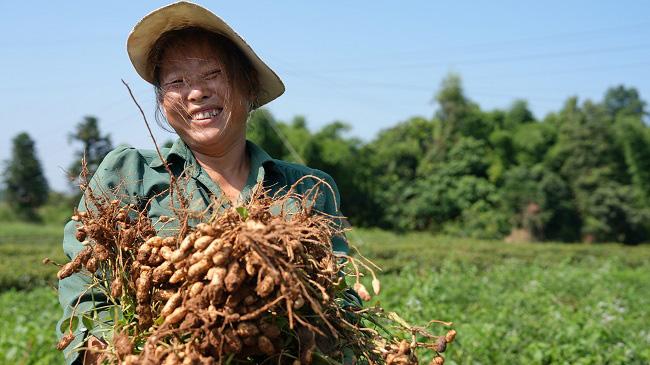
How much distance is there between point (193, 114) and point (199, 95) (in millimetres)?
68

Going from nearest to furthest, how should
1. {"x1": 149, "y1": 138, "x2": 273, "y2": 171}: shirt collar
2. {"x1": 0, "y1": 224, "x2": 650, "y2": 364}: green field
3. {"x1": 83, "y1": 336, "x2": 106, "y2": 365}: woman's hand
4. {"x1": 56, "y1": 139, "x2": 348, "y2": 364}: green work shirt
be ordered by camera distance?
{"x1": 83, "y1": 336, "x2": 106, "y2": 365}: woman's hand < {"x1": 56, "y1": 139, "x2": 348, "y2": 364}: green work shirt < {"x1": 149, "y1": 138, "x2": 273, "y2": 171}: shirt collar < {"x1": 0, "y1": 224, "x2": 650, "y2": 364}: green field

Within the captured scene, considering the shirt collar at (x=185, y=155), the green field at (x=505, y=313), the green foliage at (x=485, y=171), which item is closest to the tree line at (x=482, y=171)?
the green foliage at (x=485, y=171)

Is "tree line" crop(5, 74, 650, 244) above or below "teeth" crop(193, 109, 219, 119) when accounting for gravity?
below

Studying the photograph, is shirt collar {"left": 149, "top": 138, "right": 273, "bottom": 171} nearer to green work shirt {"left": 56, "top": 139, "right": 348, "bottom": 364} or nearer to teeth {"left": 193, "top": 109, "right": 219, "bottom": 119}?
green work shirt {"left": 56, "top": 139, "right": 348, "bottom": 364}

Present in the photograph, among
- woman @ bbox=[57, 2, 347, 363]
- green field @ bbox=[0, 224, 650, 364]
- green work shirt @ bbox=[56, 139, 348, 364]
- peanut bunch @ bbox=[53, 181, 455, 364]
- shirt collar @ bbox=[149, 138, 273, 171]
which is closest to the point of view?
peanut bunch @ bbox=[53, 181, 455, 364]

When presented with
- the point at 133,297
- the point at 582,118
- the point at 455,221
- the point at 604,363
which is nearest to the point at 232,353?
the point at 133,297

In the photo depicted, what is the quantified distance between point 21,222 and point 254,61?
44452mm

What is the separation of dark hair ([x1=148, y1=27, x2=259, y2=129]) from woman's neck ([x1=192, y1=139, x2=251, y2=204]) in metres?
0.18

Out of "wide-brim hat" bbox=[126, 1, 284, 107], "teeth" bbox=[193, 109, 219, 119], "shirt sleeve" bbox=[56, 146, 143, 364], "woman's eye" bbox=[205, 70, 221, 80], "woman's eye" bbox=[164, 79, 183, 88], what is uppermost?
"wide-brim hat" bbox=[126, 1, 284, 107]

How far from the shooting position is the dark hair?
87.3 inches

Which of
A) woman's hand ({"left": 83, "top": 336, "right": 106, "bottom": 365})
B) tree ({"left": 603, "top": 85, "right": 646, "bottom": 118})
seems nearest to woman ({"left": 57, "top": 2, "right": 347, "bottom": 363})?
woman's hand ({"left": 83, "top": 336, "right": 106, "bottom": 365})

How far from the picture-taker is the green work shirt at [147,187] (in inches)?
74.2

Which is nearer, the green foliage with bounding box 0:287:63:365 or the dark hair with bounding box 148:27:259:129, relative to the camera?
the dark hair with bounding box 148:27:259:129

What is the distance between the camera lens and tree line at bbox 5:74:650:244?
3162 centimetres
